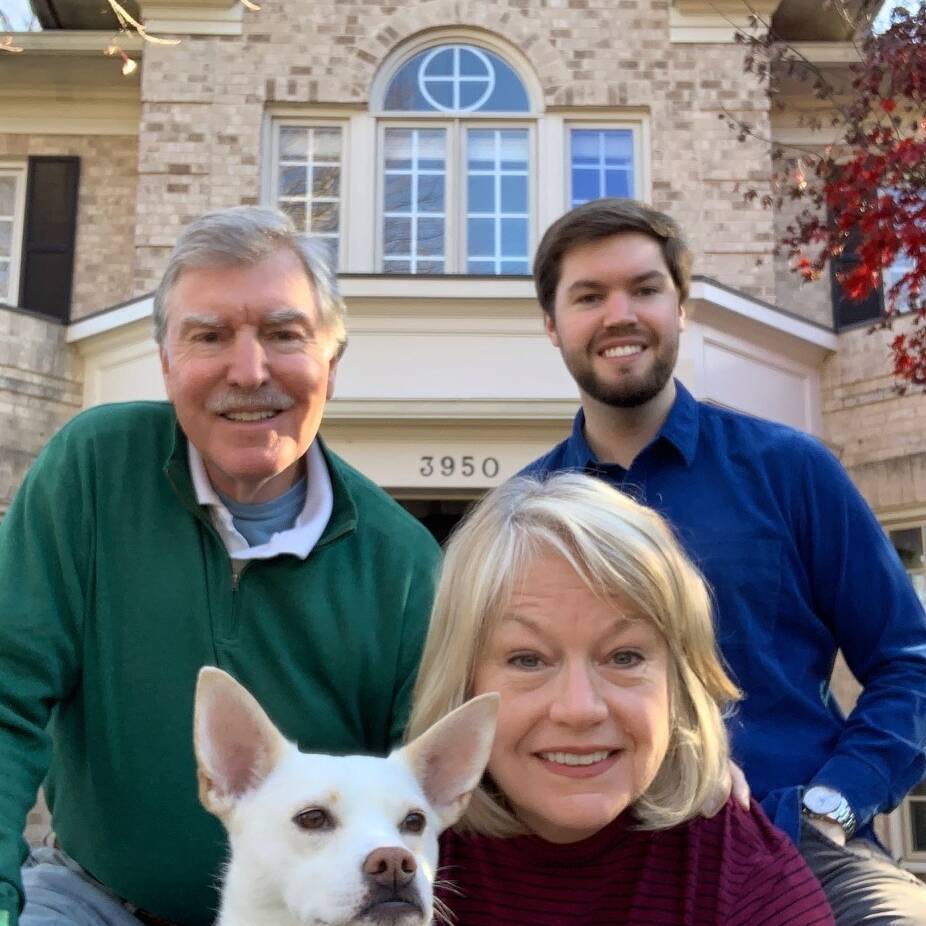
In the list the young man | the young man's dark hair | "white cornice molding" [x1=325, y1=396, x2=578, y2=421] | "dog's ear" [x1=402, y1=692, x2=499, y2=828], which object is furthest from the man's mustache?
"white cornice molding" [x1=325, y1=396, x2=578, y2=421]

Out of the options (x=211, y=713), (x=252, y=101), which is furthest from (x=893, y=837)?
(x=211, y=713)

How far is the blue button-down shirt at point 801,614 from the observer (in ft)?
10.6

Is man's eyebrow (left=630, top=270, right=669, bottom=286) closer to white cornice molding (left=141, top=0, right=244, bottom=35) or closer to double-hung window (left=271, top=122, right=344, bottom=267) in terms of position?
double-hung window (left=271, top=122, right=344, bottom=267)

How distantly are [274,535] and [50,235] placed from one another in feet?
33.8

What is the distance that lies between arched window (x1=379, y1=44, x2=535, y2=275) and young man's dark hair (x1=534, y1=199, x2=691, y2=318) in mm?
8106

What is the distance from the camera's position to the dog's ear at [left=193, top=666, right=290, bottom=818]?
2.48 meters

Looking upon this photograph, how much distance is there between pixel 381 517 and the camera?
3523mm

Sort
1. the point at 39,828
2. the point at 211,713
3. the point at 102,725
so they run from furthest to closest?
the point at 39,828 < the point at 102,725 < the point at 211,713

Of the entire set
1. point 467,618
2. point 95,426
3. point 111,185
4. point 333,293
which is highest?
point 111,185

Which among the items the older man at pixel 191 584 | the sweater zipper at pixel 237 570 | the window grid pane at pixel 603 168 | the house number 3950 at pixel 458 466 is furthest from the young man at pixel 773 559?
the window grid pane at pixel 603 168

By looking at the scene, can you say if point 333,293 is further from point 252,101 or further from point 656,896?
point 252,101

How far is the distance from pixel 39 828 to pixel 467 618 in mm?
9002

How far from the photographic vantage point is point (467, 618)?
2.69 metres

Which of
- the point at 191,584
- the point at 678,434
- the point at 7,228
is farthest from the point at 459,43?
the point at 191,584
